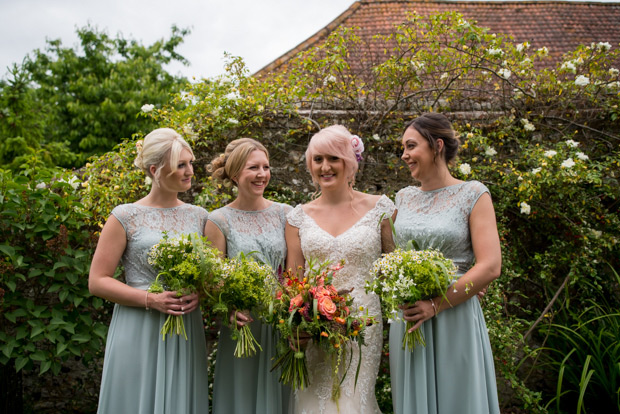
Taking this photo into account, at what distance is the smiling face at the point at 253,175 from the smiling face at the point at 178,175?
0.40 m

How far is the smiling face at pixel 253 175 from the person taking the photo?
3604 millimetres

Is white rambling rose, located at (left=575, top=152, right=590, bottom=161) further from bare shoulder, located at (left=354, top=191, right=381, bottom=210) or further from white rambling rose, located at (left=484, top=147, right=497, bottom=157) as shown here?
bare shoulder, located at (left=354, top=191, right=381, bottom=210)

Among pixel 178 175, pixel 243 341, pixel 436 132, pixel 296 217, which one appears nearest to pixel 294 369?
pixel 243 341

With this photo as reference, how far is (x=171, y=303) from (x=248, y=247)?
2.26 ft

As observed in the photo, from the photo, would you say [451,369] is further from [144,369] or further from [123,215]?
[123,215]

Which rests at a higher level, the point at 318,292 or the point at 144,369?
the point at 318,292

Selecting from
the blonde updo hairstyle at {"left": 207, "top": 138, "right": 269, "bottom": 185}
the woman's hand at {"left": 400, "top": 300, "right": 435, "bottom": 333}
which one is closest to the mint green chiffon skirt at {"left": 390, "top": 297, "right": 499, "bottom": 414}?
the woman's hand at {"left": 400, "top": 300, "right": 435, "bottom": 333}

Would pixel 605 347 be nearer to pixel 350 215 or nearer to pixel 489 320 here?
pixel 489 320

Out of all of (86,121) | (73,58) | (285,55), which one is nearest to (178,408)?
(285,55)

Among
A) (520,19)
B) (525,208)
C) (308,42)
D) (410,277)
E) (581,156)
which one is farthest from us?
(520,19)

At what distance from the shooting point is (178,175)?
3.39 m

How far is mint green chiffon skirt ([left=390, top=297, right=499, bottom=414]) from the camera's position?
301 centimetres

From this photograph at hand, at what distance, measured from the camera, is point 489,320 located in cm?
471

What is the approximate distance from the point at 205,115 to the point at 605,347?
4905mm
